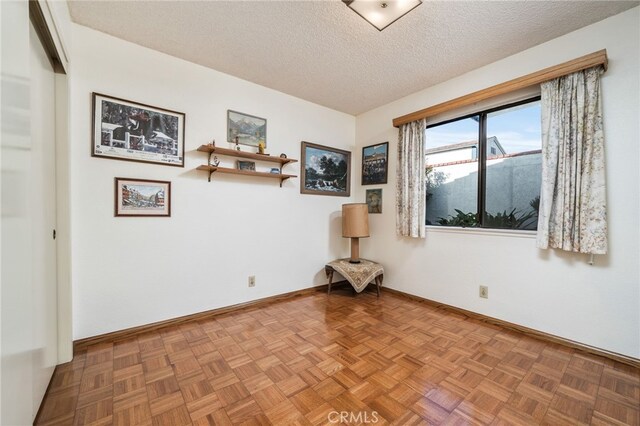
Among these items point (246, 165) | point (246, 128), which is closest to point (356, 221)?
point (246, 165)

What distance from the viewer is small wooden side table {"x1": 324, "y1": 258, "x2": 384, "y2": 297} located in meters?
3.13

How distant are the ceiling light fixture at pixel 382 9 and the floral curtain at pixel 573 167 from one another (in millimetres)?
1426

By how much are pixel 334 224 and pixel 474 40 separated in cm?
250

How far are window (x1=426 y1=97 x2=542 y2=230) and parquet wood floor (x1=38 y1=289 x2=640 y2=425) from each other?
44.7 inches

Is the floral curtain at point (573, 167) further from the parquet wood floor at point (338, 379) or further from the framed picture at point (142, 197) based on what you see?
the framed picture at point (142, 197)

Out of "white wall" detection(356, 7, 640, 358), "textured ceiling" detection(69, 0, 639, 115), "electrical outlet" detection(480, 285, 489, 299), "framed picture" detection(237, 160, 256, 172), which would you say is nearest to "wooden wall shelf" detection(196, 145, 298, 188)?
"framed picture" detection(237, 160, 256, 172)

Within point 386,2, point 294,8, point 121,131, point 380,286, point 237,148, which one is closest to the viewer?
point 386,2

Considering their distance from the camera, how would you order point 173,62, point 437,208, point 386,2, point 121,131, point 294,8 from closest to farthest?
1. point 386,2
2. point 294,8
3. point 121,131
4. point 173,62
5. point 437,208

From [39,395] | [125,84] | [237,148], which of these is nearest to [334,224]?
[237,148]

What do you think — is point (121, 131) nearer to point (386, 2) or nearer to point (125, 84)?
point (125, 84)

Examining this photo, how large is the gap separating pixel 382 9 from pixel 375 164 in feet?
6.66

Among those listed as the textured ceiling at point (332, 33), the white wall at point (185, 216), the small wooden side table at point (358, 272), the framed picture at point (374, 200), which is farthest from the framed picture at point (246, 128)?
the small wooden side table at point (358, 272)

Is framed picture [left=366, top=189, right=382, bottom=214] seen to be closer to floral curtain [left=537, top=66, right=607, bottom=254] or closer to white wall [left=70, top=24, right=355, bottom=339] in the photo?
white wall [left=70, top=24, right=355, bottom=339]

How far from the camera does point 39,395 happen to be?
4.56 ft
